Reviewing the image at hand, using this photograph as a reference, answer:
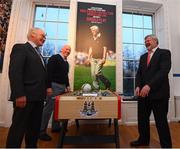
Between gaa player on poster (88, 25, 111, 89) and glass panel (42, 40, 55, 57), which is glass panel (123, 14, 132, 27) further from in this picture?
glass panel (42, 40, 55, 57)

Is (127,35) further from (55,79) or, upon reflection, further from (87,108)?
(87,108)

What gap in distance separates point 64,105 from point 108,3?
283 centimetres

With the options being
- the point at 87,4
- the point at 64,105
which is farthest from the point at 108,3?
the point at 64,105

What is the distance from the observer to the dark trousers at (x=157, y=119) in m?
2.09

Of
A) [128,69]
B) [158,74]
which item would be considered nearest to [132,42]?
[128,69]

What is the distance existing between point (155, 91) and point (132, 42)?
2.38m

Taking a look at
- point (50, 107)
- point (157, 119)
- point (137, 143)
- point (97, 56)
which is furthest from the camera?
point (97, 56)

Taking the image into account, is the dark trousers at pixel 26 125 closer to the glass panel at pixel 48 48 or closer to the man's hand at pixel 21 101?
the man's hand at pixel 21 101

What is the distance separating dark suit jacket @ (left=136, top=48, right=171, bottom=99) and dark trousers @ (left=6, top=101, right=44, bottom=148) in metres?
1.38

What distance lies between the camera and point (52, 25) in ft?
13.3

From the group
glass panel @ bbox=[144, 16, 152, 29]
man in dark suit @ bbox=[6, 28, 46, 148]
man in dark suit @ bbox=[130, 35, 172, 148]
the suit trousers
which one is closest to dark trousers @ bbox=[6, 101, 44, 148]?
man in dark suit @ bbox=[6, 28, 46, 148]

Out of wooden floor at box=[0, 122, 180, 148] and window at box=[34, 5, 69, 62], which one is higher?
window at box=[34, 5, 69, 62]

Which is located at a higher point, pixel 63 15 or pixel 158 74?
pixel 63 15

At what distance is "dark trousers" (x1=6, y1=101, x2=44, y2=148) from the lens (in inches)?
63.1
